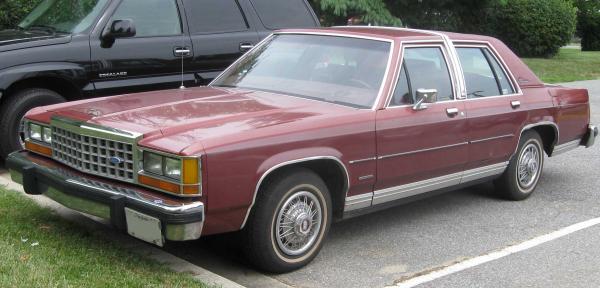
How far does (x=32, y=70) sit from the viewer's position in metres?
6.60

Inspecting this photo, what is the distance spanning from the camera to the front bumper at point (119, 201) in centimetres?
407

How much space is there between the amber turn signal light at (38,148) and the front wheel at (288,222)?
1.58 meters

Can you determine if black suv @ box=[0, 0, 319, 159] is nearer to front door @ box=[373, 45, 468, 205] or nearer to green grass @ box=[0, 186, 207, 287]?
green grass @ box=[0, 186, 207, 287]

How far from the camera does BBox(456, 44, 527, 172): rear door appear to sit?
5943 mm

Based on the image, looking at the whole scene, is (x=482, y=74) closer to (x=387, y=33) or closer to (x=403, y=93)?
(x=387, y=33)

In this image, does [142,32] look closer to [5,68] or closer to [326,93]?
[5,68]

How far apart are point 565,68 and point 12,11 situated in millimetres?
14337

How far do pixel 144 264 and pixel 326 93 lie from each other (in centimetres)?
180

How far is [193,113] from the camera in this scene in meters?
4.76

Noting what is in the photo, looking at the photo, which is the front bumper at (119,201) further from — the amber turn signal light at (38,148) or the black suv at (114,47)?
the black suv at (114,47)

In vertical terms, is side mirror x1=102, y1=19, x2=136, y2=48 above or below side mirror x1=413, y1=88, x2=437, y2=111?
above

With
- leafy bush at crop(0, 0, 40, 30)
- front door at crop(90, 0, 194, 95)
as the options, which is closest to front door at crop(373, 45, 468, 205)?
front door at crop(90, 0, 194, 95)

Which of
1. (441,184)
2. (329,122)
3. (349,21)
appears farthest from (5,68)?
(349,21)

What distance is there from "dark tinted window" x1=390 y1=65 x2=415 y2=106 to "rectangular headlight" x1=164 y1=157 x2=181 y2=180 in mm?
1886
